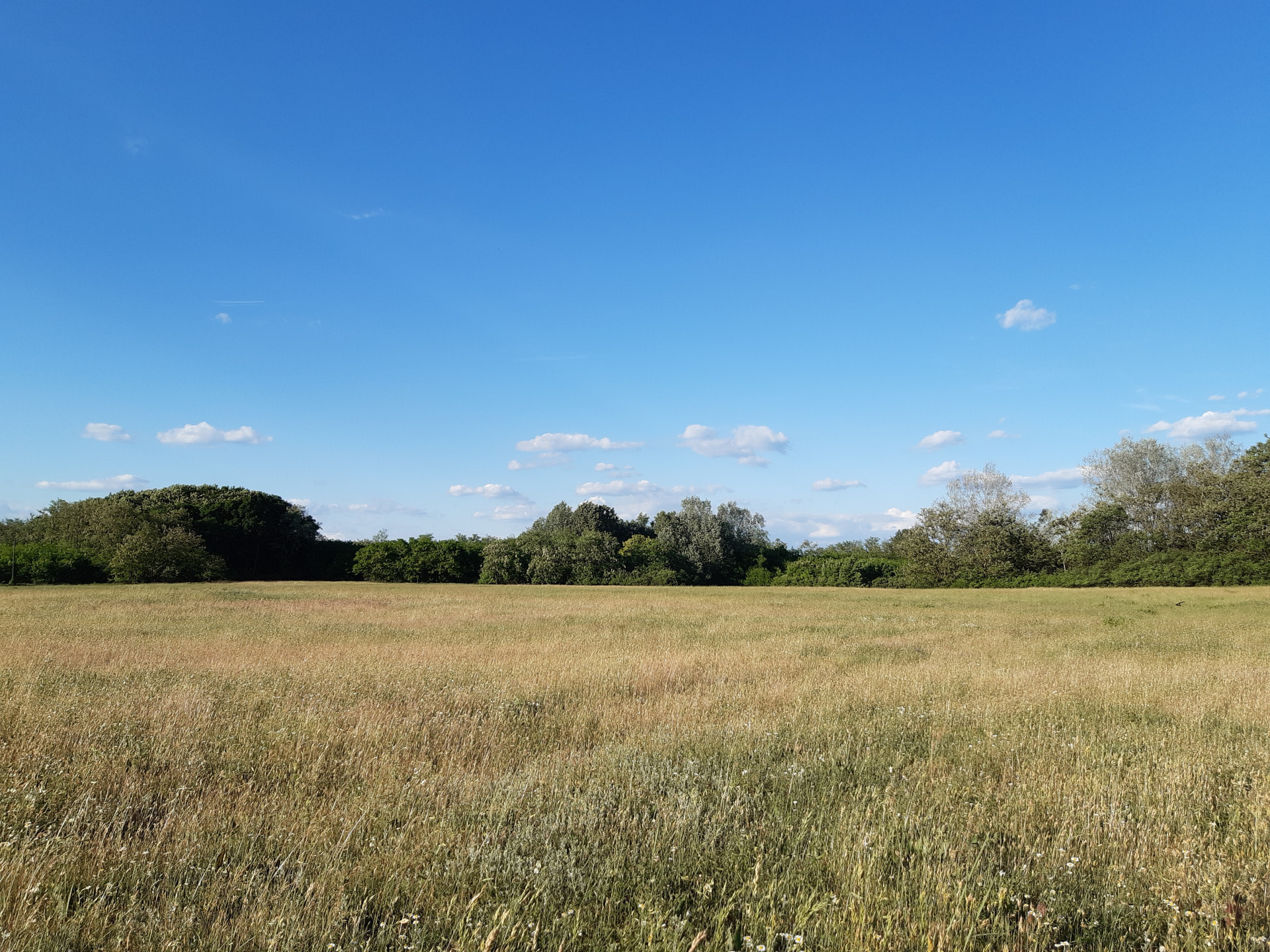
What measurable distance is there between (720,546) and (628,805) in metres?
74.6

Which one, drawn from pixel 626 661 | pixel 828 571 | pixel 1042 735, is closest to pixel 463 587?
pixel 828 571

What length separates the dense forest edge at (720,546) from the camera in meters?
53.2

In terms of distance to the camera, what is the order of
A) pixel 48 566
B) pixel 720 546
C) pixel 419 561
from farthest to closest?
pixel 720 546
pixel 419 561
pixel 48 566

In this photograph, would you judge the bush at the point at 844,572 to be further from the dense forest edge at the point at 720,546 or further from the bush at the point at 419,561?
the bush at the point at 419,561

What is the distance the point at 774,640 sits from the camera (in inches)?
798

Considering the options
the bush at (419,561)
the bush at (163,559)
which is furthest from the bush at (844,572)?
the bush at (163,559)

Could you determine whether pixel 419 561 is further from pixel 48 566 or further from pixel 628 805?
pixel 628 805

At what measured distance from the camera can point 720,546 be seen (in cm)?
7981

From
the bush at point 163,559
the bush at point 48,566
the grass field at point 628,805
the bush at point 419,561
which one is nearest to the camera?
the grass field at point 628,805

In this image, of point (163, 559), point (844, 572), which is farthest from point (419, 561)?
point (844, 572)

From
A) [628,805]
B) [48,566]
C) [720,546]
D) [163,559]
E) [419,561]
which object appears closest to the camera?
[628,805]

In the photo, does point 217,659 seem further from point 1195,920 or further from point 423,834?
point 1195,920

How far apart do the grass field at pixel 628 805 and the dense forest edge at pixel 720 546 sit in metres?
49.4

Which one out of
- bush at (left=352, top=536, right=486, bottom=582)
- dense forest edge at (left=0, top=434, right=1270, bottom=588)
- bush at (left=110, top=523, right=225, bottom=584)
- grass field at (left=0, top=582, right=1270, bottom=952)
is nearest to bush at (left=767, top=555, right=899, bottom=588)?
dense forest edge at (left=0, top=434, right=1270, bottom=588)
